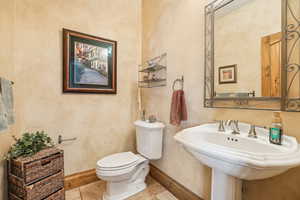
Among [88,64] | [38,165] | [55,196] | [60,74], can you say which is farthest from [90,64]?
[55,196]

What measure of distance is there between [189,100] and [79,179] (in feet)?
5.35

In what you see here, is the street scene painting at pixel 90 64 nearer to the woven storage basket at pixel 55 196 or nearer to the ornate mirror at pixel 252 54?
the woven storage basket at pixel 55 196

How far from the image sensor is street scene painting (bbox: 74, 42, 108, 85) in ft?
5.42

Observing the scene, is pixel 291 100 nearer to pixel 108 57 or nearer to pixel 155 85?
pixel 155 85

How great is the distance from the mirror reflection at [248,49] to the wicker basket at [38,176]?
1.58m

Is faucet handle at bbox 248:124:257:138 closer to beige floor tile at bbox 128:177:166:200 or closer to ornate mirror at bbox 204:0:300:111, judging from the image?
ornate mirror at bbox 204:0:300:111

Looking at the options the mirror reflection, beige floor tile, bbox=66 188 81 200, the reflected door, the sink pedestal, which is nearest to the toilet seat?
beige floor tile, bbox=66 188 81 200

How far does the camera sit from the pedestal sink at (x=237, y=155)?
1.79 feet

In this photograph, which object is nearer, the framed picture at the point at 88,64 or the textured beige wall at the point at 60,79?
the textured beige wall at the point at 60,79

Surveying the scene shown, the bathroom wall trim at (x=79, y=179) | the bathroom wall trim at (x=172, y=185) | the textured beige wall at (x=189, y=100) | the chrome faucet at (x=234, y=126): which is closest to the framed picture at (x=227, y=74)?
the textured beige wall at (x=189, y=100)

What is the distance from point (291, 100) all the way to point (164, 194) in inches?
57.6

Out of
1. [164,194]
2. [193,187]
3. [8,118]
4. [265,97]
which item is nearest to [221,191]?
[193,187]

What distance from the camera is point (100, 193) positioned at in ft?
5.09

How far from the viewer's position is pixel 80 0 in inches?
66.0
